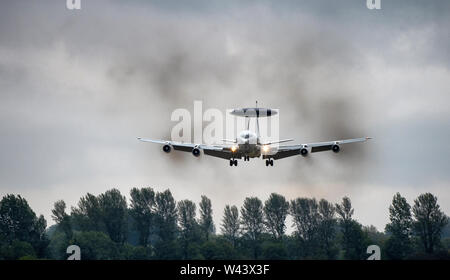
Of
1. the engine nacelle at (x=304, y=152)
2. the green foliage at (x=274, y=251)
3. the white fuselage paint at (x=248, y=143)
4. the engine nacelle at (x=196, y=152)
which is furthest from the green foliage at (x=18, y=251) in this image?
the engine nacelle at (x=304, y=152)

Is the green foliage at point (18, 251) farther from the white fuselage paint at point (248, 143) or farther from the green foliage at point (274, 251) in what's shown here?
the white fuselage paint at point (248, 143)

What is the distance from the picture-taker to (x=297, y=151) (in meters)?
165

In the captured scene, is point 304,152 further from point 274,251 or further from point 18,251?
point 18,251

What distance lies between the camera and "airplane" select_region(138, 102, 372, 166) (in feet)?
512

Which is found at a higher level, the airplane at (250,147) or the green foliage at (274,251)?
the airplane at (250,147)

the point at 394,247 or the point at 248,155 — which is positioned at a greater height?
the point at 248,155

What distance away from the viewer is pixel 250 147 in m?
156

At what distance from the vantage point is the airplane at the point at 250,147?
6147 inches

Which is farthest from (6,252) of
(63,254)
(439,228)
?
(439,228)

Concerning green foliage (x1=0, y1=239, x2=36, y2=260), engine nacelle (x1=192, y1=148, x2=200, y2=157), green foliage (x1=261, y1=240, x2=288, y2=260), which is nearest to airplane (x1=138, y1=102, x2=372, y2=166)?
engine nacelle (x1=192, y1=148, x2=200, y2=157)

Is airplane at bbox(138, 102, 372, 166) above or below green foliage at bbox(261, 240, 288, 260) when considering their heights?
above

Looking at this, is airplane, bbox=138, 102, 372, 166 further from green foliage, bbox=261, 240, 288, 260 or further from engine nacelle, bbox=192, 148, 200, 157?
green foliage, bbox=261, 240, 288, 260
